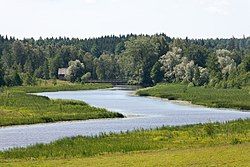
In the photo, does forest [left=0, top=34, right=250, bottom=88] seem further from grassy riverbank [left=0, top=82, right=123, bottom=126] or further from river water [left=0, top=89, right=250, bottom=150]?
river water [left=0, top=89, right=250, bottom=150]

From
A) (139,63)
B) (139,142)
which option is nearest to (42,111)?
(139,142)

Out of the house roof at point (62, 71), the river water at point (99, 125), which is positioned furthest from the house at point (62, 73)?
the river water at point (99, 125)

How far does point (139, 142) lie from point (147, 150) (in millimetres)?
3615

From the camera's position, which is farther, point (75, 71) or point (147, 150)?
point (75, 71)

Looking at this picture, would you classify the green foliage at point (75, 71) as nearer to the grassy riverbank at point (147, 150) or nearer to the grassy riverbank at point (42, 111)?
the grassy riverbank at point (42, 111)

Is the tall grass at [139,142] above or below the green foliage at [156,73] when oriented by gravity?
below

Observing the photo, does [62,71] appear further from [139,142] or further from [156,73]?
[139,142]

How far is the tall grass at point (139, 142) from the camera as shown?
110 ft

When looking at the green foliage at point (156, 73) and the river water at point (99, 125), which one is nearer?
the river water at point (99, 125)

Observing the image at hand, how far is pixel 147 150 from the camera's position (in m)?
34.3

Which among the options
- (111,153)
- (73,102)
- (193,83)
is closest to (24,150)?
(111,153)

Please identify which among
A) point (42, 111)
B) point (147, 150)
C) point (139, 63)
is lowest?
point (147, 150)

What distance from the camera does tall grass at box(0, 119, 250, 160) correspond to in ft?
110

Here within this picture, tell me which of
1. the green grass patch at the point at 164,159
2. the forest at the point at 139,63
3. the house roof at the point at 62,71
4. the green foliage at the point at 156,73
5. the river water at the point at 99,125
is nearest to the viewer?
the green grass patch at the point at 164,159
